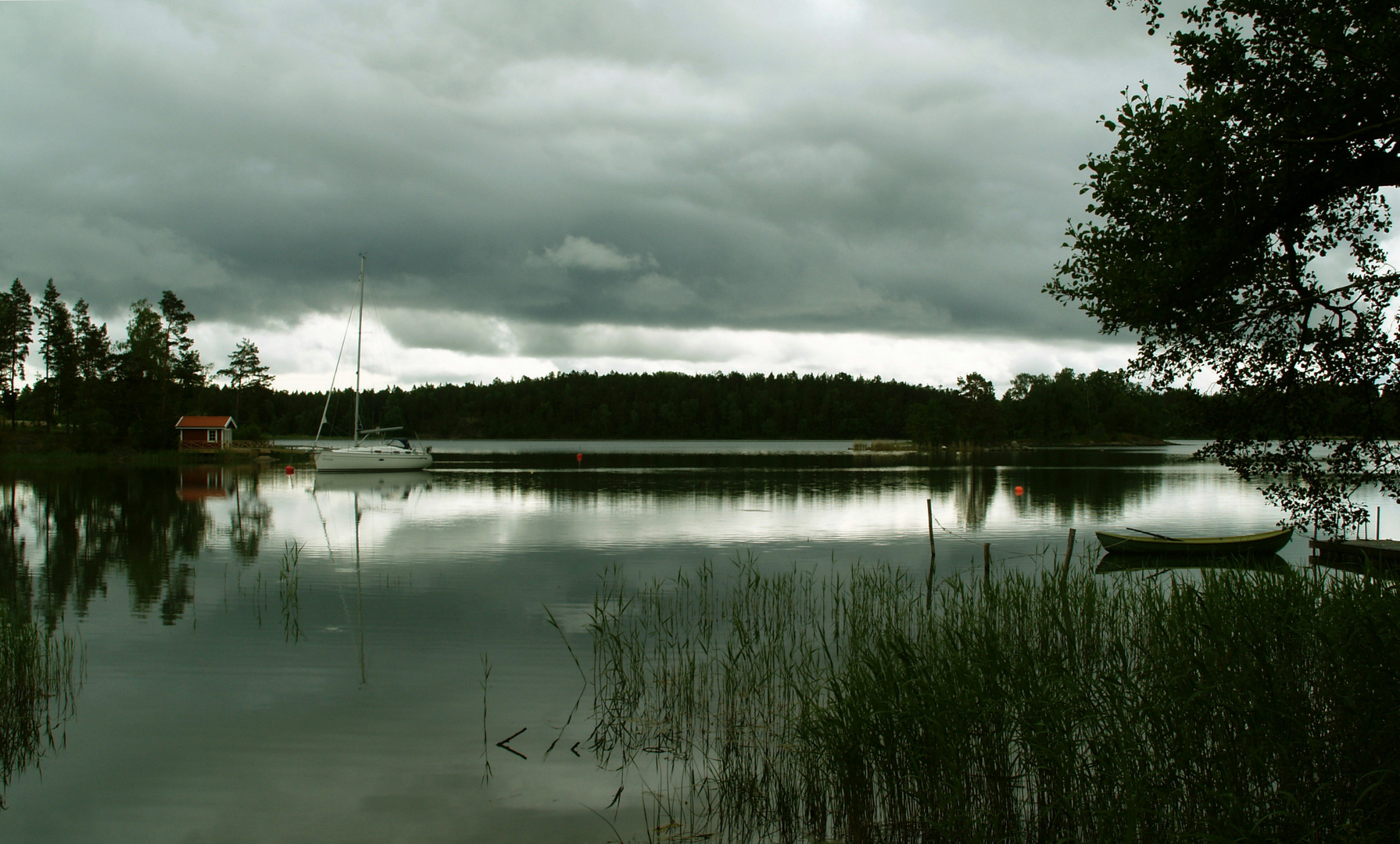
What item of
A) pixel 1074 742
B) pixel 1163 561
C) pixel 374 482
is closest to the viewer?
pixel 1074 742

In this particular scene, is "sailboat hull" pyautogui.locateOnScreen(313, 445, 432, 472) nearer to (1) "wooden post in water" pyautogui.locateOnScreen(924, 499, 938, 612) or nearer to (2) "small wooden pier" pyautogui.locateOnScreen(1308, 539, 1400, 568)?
(1) "wooden post in water" pyautogui.locateOnScreen(924, 499, 938, 612)

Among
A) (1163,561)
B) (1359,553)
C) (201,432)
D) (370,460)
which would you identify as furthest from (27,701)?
(201,432)

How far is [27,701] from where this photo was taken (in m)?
11.2

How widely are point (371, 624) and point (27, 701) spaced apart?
20.3 feet

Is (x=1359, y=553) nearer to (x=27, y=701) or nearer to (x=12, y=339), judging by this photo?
(x=27, y=701)

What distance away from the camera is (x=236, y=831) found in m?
8.48

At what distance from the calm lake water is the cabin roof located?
39837mm

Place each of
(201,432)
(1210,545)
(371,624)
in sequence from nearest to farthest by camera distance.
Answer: (371,624)
(1210,545)
(201,432)

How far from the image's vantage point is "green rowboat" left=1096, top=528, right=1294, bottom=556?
952 inches

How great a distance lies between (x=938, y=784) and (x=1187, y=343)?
8813 millimetres

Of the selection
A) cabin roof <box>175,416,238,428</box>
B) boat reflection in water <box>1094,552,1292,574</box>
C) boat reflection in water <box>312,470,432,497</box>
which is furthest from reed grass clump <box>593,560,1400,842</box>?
cabin roof <box>175,416,238,428</box>

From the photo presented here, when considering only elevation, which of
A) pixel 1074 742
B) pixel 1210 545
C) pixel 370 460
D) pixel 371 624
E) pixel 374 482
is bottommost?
pixel 371 624

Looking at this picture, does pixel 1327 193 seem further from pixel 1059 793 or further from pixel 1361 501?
pixel 1361 501

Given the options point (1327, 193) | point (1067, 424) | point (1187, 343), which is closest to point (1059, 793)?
point (1187, 343)
